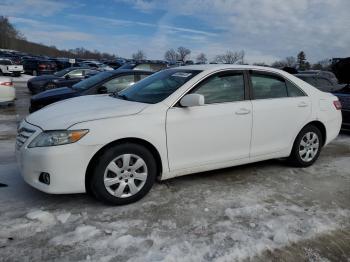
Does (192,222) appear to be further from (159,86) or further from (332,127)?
(332,127)

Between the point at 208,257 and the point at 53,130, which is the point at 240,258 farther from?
the point at 53,130

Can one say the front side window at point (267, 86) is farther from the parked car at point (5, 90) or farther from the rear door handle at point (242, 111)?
the parked car at point (5, 90)

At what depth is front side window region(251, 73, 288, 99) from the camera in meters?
4.78

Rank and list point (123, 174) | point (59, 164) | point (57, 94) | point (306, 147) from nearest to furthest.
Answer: point (59, 164) → point (123, 174) → point (306, 147) → point (57, 94)

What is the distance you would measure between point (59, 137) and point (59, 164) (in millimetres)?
268

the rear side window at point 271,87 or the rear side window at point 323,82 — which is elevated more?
the rear side window at point 271,87

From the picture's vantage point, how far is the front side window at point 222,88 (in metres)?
4.36

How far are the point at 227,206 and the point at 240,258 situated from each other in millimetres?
994

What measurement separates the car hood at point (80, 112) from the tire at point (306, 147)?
249cm

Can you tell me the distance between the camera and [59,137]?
11.6 feet

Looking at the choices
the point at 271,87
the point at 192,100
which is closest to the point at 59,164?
the point at 192,100

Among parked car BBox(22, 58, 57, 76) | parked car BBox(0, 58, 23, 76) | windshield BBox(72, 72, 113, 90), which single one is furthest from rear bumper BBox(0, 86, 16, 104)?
parked car BBox(22, 58, 57, 76)

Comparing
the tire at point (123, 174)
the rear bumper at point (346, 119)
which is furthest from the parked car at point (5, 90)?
the rear bumper at point (346, 119)

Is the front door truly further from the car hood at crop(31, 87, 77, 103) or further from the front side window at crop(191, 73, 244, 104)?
the car hood at crop(31, 87, 77, 103)
